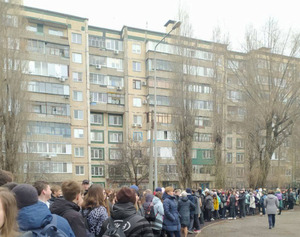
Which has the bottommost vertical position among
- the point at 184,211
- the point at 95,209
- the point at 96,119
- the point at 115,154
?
the point at 115,154

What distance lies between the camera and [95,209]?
457cm

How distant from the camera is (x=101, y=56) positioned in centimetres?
4134

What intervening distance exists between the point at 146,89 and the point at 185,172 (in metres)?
22.4

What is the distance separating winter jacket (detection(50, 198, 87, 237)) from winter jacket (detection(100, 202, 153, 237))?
0.34m

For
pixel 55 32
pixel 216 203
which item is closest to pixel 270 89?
pixel 216 203

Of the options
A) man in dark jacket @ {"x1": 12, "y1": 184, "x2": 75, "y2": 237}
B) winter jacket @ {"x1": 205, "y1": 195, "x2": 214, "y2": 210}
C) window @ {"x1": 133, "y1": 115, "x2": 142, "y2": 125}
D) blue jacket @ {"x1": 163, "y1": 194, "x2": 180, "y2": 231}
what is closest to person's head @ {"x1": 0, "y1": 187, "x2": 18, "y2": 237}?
man in dark jacket @ {"x1": 12, "y1": 184, "x2": 75, "y2": 237}

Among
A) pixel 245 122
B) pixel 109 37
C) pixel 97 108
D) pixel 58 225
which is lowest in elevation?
pixel 58 225

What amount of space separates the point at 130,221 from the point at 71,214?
774 mm

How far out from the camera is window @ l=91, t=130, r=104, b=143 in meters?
40.9

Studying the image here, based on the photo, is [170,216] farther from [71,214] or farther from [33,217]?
[33,217]

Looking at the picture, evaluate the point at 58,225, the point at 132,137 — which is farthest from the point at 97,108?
the point at 58,225

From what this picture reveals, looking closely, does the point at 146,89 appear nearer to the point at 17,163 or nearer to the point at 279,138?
the point at 279,138

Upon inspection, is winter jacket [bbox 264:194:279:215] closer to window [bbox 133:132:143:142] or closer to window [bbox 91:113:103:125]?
window [bbox 133:132:143:142]

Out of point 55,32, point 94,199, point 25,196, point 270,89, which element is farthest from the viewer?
point 55,32
